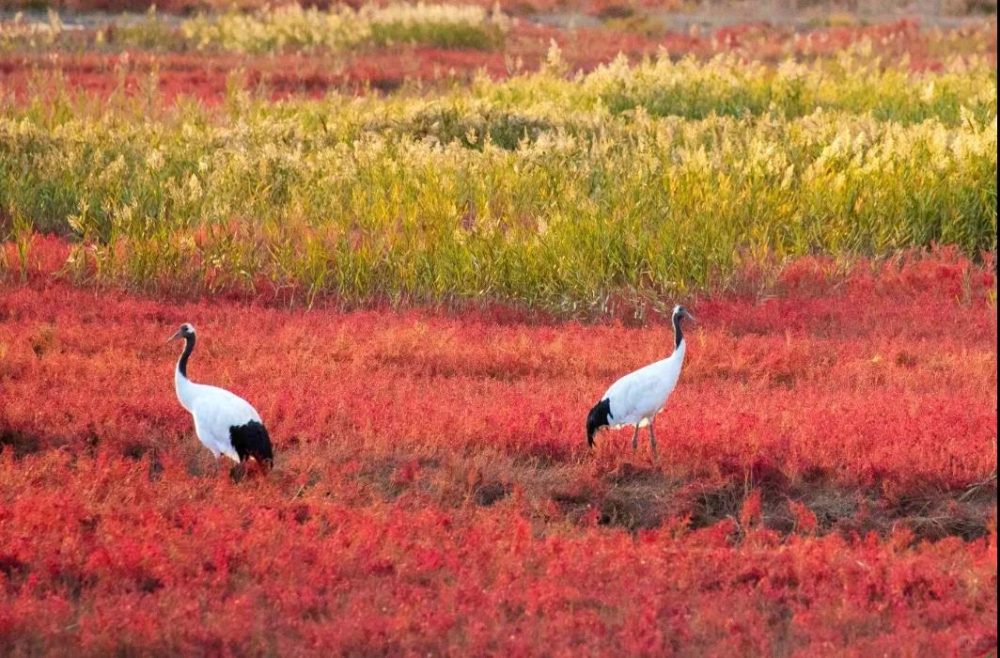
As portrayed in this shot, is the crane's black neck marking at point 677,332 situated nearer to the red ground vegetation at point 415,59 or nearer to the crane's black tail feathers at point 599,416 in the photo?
the crane's black tail feathers at point 599,416

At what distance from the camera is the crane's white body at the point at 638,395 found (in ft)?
30.8

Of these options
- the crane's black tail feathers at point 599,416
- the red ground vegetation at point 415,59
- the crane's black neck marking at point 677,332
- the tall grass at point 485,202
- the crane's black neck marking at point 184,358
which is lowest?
the red ground vegetation at point 415,59

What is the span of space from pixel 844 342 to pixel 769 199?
10.2 ft

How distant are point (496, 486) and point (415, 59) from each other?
26828 mm

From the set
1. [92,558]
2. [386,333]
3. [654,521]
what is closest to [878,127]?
[386,333]

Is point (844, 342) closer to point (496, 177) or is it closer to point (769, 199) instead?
point (769, 199)

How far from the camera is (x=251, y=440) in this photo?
8.85 meters

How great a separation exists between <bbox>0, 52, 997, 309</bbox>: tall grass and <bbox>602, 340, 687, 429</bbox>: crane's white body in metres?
4.39

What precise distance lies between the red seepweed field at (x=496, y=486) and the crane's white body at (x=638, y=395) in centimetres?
31

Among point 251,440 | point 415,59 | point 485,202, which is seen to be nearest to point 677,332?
point 251,440

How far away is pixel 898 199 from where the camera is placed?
632 inches

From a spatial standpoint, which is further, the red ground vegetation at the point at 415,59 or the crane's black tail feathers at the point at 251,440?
the red ground vegetation at the point at 415,59

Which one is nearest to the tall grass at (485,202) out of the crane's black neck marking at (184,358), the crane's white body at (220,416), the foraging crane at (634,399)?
the crane's black neck marking at (184,358)

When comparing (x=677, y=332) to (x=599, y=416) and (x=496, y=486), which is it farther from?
(x=496, y=486)
